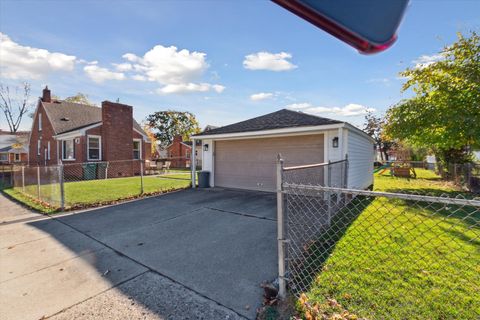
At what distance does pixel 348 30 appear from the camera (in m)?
0.68

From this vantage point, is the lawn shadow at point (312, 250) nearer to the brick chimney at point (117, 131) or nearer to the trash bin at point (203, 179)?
the trash bin at point (203, 179)

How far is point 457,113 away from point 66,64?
22898 millimetres

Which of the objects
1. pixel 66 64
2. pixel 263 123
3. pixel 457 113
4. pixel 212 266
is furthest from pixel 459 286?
pixel 66 64

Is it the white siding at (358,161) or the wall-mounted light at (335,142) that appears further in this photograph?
the white siding at (358,161)

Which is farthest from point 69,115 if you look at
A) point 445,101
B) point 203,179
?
point 445,101

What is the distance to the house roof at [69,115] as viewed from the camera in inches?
786

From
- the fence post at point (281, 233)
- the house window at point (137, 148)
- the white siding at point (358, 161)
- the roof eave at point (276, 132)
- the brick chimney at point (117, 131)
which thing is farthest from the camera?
the house window at point (137, 148)

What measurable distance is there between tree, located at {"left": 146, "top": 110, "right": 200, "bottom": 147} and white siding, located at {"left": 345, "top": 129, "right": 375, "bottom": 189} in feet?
128

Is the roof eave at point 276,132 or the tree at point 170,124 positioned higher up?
the tree at point 170,124

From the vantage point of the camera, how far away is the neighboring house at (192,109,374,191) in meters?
8.38

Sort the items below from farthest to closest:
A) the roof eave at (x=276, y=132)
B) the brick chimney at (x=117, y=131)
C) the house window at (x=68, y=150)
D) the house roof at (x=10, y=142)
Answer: the house roof at (x=10, y=142) → the house window at (x=68, y=150) → the brick chimney at (x=117, y=131) → the roof eave at (x=276, y=132)

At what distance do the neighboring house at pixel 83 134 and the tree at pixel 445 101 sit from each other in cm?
1763

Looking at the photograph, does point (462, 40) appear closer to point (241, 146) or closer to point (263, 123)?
point (263, 123)

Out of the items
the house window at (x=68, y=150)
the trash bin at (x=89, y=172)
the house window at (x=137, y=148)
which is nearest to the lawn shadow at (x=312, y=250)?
the trash bin at (x=89, y=172)
